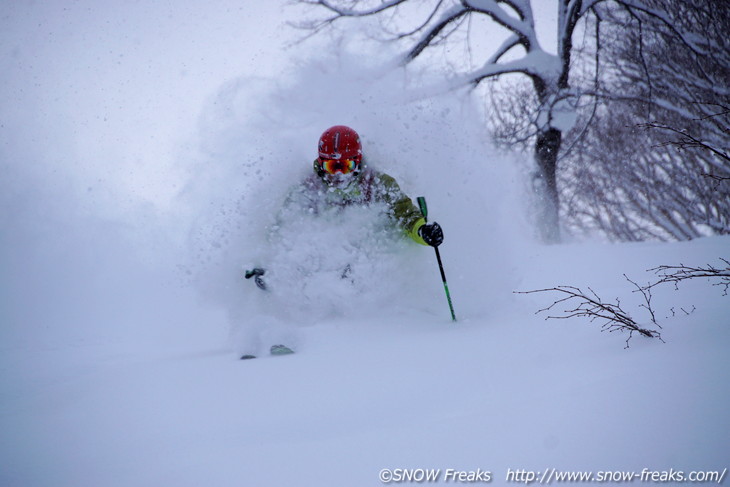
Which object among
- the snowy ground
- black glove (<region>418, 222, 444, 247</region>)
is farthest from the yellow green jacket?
the snowy ground

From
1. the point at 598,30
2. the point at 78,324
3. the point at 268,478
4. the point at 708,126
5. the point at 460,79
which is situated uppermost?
the point at 598,30

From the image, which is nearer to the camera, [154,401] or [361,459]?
[361,459]

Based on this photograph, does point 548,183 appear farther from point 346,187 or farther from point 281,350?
point 281,350

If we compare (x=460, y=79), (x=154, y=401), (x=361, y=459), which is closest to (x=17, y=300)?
(x=154, y=401)

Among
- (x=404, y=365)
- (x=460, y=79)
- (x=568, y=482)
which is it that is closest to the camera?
(x=568, y=482)

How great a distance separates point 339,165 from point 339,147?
161 mm

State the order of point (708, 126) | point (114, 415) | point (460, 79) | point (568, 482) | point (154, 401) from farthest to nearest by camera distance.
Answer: point (460, 79) → point (708, 126) → point (154, 401) → point (114, 415) → point (568, 482)

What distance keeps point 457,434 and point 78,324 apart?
445 cm

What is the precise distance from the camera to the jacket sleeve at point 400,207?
358cm

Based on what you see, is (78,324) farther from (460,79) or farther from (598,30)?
(598,30)

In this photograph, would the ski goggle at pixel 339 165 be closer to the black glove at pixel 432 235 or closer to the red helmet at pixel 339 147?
the red helmet at pixel 339 147

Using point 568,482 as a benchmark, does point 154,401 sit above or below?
above

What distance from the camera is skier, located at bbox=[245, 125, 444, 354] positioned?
3.70 m

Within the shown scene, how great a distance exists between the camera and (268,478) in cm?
118
